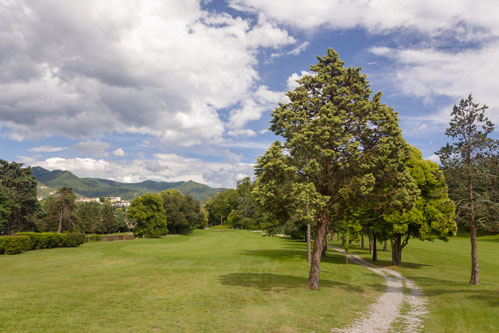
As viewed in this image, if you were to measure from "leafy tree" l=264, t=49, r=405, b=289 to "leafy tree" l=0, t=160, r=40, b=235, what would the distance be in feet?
212

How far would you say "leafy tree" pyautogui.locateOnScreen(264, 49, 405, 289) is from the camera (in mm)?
16828

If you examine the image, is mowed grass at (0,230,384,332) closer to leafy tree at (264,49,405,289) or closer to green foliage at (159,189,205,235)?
leafy tree at (264,49,405,289)

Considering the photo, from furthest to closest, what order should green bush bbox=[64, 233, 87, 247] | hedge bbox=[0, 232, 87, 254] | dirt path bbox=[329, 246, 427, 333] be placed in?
green bush bbox=[64, 233, 87, 247] < hedge bbox=[0, 232, 87, 254] < dirt path bbox=[329, 246, 427, 333]

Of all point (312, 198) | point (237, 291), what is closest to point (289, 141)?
point (312, 198)

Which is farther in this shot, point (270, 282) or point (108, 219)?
point (108, 219)

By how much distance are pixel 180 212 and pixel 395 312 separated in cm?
8077

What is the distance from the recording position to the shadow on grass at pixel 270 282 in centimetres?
1948

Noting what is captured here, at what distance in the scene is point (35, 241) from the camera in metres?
38.4

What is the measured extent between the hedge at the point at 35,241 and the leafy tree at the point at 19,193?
26.7m

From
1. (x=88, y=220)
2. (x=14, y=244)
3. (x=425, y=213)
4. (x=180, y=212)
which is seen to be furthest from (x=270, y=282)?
(x=88, y=220)

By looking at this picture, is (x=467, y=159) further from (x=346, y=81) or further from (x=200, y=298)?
(x=200, y=298)

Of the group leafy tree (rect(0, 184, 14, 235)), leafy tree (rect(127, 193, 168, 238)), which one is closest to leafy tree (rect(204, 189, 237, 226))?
leafy tree (rect(127, 193, 168, 238))

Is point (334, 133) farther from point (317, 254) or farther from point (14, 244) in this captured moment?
point (14, 244)

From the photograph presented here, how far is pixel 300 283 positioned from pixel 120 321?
1259cm
